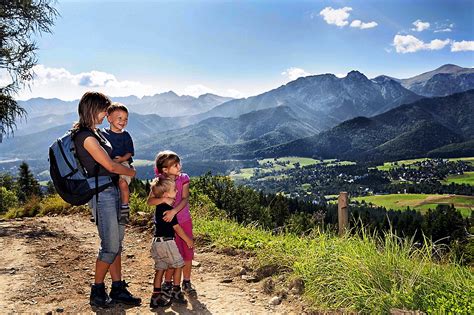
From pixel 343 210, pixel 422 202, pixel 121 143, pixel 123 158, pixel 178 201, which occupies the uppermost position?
pixel 121 143

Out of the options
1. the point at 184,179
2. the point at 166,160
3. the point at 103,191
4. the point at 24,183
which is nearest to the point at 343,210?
the point at 184,179

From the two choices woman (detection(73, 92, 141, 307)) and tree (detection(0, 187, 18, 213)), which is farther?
tree (detection(0, 187, 18, 213))

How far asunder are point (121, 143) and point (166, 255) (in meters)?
1.62

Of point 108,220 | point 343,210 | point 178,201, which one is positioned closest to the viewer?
point 108,220

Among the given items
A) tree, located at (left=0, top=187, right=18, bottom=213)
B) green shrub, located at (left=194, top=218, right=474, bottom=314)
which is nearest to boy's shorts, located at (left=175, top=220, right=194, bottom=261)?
green shrub, located at (left=194, top=218, right=474, bottom=314)

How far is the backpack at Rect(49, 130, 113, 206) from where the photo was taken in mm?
4074

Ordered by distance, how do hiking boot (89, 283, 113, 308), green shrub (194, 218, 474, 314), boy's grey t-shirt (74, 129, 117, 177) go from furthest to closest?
1. hiking boot (89, 283, 113, 308)
2. boy's grey t-shirt (74, 129, 117, 177)
3. green shrub (194, 218, 474, 314)

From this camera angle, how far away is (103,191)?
428cm

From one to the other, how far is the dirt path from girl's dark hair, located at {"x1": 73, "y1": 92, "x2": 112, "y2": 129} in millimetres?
2326

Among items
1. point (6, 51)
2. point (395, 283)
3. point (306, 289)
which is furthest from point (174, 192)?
point (6, 51)

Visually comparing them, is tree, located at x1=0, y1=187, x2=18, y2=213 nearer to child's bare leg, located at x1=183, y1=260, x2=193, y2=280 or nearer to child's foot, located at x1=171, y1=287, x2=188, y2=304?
child's bare leg, located at x1=183, y1=260, x2=193, y2=280

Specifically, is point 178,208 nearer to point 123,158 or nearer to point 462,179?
point 123,158

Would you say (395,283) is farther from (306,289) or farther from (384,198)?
(384,198)

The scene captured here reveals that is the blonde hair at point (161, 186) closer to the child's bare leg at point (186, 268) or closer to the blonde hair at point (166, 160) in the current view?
the blonde hair at point (166, 160)
